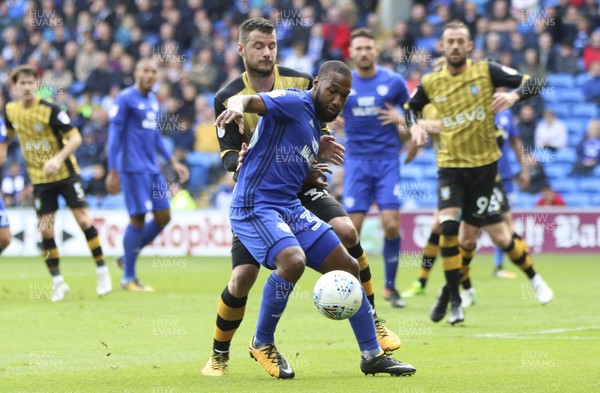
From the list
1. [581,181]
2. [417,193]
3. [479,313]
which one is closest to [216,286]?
[479,313]

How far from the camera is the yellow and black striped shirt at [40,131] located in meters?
13.1

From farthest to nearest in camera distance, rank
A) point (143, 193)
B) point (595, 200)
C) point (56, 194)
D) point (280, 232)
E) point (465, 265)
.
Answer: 1. point (595, 200)
2. point (143, 193)
3. point (56, 194)
4. point (465, 265)
5. point (280, 232)

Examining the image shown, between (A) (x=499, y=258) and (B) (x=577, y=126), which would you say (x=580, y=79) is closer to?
(B) (x=577, y=126)

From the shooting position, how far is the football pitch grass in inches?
283

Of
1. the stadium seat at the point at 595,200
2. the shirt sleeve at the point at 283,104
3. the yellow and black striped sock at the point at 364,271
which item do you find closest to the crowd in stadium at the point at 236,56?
the stadium seat at the point at 595,200

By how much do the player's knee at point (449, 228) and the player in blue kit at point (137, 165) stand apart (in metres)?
4.93

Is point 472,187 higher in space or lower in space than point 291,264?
lower

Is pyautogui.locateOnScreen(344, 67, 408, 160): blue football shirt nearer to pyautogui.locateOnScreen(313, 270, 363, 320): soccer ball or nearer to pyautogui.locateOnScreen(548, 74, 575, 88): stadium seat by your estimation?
pyautogui.locateOnScreen(313, 270, 363, 320): soccer ball

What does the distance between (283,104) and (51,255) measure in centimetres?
698

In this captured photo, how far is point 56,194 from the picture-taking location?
13.5 meters

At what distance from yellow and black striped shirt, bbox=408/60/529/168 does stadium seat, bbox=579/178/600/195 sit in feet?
34.9

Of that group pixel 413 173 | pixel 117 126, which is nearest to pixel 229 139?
pixel 117 126

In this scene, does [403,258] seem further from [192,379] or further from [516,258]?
[192,379]

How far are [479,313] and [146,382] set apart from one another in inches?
198
